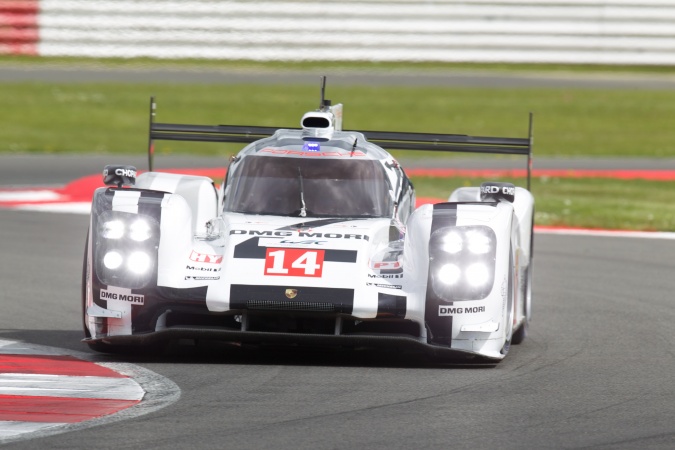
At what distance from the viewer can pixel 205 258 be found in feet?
27.4

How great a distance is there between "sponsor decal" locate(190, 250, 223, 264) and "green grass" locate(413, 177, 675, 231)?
933 cm

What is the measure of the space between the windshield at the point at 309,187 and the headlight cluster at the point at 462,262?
3.26 ft

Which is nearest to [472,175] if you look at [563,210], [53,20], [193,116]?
[563,210]

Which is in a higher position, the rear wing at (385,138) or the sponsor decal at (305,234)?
the rear wing at (385,138)

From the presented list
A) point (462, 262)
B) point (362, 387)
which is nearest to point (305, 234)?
point (462, 262)

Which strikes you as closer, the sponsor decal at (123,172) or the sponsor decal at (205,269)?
the sponsor decal at (205,269)

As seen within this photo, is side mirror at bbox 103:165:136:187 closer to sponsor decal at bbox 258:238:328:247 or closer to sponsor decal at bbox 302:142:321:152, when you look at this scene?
sponsor decal at bbox 302:142:321:152

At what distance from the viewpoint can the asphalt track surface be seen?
20.4ft

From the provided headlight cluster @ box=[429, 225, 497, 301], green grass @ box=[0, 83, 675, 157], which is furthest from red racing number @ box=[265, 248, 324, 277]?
green grass @ box=[0, 83, 675, 157]

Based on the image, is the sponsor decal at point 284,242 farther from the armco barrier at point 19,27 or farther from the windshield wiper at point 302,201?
the armco barrier at point 19,27

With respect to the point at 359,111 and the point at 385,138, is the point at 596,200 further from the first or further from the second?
the point at 359,111

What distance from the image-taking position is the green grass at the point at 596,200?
56.7 ft

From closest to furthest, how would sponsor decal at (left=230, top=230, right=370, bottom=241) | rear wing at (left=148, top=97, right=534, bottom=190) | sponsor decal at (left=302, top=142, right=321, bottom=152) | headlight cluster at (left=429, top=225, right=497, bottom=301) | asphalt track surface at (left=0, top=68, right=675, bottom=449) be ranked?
asphalt track surface at (left=0, top=68, right=675, bottom=449) < headlight cluster at (left=429, top=225, right=497, bottom=301) < sponsor decal at (left=230, top=230, right=370, bottom=241) < sponsor decal at (left=302, top=142, right=321, bottom=152) < rear wing at (left=148, top=97, right=534, bottom=190)

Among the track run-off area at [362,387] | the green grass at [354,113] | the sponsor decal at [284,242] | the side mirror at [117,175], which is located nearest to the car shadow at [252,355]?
the track run-off area at [362,387]
